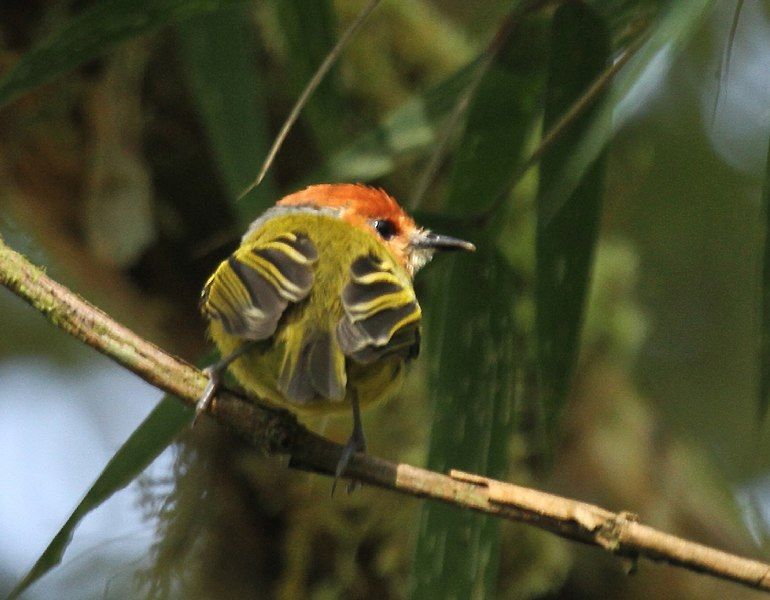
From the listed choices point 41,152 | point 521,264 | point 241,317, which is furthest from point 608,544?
point 41,152

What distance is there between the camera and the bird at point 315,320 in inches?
74.4

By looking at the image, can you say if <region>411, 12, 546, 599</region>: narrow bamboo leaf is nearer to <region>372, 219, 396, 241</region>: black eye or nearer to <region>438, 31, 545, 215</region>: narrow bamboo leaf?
<region>438, 31, 545, 215</region>: narrow bamboo leaf

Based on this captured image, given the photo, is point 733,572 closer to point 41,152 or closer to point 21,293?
point 21,293

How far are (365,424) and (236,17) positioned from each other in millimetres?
1420

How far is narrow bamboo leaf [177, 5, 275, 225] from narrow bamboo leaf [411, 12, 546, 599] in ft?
1.61

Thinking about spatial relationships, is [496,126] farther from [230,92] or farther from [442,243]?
[230,92]

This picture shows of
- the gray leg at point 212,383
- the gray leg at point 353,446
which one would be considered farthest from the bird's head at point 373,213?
the gray leg at point 212,383

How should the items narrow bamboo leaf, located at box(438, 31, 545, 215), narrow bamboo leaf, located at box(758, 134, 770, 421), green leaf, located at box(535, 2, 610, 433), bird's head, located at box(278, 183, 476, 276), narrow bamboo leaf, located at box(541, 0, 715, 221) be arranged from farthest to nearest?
narrow bamboo leaf, located at box(438, 31, 545, 215), bird's head, located at box(278, 183, 476, 276), green leaf, located at box(535, 2, 610, 433), narrow bamboo leaf, located at box(758, 134, 770, 421), narrow bamboo leaf, located at box(541, 0, 715, 221)

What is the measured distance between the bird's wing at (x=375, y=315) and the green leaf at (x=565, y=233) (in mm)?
313

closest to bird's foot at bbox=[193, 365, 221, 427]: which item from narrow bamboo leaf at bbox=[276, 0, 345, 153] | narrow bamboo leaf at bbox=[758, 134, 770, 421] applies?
narrow bamboo leaf at bbox=[758, 134, 770, 421]

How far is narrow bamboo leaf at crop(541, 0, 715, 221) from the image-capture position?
1.96 meters

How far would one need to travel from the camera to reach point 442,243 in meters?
2.38

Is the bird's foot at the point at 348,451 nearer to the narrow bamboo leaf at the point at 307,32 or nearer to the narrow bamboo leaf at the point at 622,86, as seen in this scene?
the narrow bamboo leaf at the point at 622,86

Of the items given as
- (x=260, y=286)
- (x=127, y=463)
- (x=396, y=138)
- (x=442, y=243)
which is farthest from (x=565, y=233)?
(x=127, y=463)
